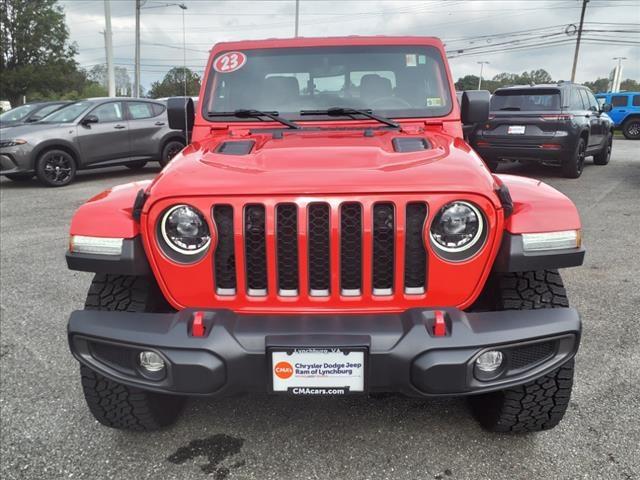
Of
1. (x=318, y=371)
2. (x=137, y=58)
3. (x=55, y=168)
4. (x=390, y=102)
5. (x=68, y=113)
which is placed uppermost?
(x=137, y=58)

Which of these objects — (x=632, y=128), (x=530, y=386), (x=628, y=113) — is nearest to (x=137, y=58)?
(x=628, y=113)

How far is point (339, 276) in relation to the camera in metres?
2.06

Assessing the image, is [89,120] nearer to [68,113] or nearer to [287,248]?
[68,113]

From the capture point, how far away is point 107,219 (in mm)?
2193

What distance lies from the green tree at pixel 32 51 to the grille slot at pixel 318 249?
4233 centimetres

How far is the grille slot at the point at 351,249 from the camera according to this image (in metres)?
2.03

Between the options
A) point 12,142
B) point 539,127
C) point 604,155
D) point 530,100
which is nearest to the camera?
point 12,142

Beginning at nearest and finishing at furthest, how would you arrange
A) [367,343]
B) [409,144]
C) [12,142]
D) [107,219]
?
[367,343]
[107,219]
[409,144]
[12,142]

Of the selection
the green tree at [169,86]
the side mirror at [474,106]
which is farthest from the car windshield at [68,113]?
the green tree at [169,86]

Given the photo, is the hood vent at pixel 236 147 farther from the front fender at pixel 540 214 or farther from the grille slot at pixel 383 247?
the front fender at pixel 540 214

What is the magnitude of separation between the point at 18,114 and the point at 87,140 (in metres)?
2.86

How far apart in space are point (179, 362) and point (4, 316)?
2.71 meters

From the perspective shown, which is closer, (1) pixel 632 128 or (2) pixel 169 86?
(1) pixel 632 128

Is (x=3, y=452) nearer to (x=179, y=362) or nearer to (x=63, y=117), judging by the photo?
(x=179, y=362)
